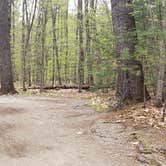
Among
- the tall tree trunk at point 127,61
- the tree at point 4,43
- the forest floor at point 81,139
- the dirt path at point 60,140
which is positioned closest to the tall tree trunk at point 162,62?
the forest floor at point 81,139

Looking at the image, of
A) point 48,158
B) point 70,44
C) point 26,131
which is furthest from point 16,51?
point 48,158

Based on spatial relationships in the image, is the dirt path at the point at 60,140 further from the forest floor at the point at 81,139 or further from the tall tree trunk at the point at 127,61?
the tall tree trunk at the point at 127,61

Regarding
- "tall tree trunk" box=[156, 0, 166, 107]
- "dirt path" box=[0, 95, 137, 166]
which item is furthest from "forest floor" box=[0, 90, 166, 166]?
"tall tree trunk" box=[156, 0, 166, 107]

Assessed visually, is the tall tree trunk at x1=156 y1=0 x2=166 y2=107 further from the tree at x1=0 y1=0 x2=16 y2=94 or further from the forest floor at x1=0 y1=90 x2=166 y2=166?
the tree at x1=0 y1=0 x2=16 y2=94

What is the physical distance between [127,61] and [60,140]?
12.0 ft

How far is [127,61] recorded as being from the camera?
32.8ft

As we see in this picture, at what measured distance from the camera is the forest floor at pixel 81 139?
18.9ft

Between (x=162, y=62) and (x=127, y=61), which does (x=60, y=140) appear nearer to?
(x=162, y=62)

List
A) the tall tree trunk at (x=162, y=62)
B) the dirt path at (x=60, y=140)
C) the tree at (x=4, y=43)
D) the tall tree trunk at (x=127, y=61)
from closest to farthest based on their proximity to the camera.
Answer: the dirt path at (x=60, y=140) → the tall tree trunk at (x=162, y=62) → the tall tree trunk at (x=127, y=61) → the tree at (x=4, y=43)

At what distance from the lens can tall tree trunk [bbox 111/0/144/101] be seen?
390 inches

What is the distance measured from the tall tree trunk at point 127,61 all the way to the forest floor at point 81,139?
81 centimetres

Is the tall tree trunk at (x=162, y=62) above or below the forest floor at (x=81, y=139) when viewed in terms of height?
above

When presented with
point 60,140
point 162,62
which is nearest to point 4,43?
point 162,62

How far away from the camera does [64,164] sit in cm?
553
